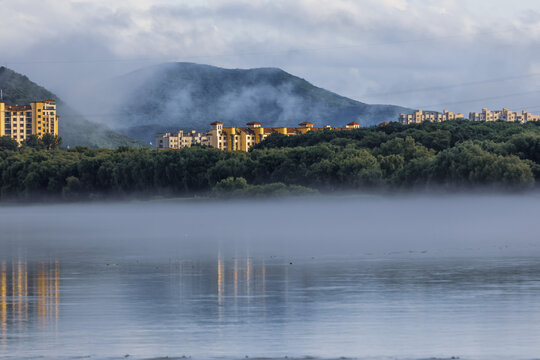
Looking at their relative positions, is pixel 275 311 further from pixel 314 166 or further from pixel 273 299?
pixel 314 166

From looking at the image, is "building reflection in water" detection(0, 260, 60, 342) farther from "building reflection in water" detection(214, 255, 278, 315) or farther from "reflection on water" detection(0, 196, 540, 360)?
"building reflection in water" detection(214, 255, 278, 315)

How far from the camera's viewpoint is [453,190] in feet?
343

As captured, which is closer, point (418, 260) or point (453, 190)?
point (418, 260)

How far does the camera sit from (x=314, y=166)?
442 feet

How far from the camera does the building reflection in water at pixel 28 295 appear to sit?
20.2 m

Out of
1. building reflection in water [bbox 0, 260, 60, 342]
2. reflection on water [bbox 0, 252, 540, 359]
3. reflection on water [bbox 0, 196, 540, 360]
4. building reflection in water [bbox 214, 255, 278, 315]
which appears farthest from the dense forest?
building reflection in water [bbox 0, 260, 60, 342]

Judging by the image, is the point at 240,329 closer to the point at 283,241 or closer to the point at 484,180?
the point at 283,241

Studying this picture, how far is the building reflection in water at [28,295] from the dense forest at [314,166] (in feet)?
245

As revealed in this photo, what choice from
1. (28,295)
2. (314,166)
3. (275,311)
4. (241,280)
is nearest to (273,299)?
(275,311)

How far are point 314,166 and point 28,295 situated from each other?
110723 millimetres

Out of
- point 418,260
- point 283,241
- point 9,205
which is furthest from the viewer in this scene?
point 9,205

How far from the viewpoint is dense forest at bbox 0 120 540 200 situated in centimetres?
10662

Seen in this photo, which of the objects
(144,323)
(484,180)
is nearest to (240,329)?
(144,323)

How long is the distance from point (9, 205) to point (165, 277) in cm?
13248
